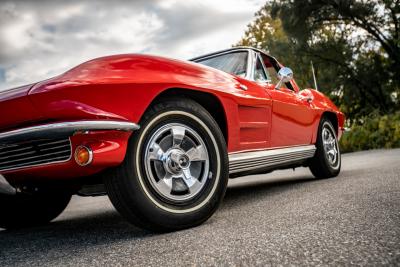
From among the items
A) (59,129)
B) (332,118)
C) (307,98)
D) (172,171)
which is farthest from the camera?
(332,118)

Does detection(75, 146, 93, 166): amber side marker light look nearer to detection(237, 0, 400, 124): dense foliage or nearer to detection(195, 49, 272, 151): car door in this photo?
detection(195, 49, 272, 151): car door

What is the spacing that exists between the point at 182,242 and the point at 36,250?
858mm

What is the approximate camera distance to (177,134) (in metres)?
2.35

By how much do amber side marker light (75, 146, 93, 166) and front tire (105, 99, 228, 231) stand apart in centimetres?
15

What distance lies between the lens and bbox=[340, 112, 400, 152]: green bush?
1048 centimetres

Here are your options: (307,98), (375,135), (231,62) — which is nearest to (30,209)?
(231,62)

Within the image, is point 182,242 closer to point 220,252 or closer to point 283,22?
point 220,252

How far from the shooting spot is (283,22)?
56.3 ft

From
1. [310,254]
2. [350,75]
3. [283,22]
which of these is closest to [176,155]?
[310,254]

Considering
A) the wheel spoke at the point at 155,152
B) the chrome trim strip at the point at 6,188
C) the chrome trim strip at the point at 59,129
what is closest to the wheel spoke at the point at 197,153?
the wheel spoke at the point at 155,152

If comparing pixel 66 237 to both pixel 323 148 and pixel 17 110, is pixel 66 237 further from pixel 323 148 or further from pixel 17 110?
pixel 323 148

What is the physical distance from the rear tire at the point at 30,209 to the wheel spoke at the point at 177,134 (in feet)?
4.18

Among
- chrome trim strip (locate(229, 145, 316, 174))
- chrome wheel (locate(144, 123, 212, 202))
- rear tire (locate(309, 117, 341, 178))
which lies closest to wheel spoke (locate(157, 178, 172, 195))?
chrome wheel (locate(144, 123, 212, 202))

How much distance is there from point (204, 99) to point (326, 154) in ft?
7.79
